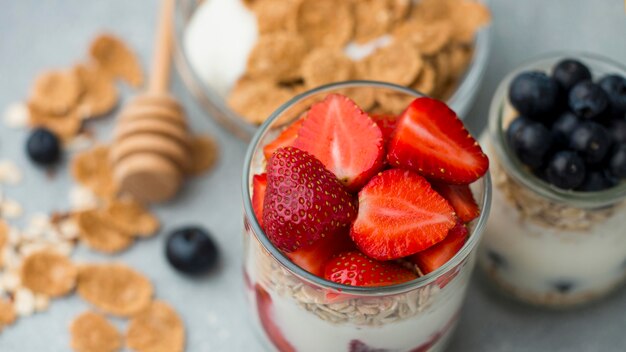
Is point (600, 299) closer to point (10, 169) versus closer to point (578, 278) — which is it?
point (578, 278)

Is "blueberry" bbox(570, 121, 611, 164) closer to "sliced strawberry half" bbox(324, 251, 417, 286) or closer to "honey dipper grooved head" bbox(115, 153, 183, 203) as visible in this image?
"sliced strawberry half" bbox(324, 251, 417, 286)

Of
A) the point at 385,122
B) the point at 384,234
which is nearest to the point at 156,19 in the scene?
the point at 385,122

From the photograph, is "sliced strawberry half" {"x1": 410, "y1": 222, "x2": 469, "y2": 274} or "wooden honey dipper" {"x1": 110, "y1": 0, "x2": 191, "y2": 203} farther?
"wooden honey dipper" {"x1": 110, "y1": 0, "x2": 191, "y2": 203}

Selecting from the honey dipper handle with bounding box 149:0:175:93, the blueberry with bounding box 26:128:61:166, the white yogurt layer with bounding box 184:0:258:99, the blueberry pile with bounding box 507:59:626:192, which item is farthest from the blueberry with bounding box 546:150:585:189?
the blueberry with bounding box 26:128:61:166

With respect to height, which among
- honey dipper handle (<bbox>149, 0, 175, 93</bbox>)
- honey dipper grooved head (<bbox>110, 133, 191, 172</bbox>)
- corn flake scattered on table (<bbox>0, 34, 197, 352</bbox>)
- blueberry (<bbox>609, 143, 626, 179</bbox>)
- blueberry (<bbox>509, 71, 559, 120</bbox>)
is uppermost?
blueberry (<bbox>509, 71, 559, 120</bbox>)

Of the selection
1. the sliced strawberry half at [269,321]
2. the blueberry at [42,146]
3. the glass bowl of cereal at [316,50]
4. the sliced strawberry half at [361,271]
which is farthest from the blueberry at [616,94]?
the blueberry at [42,146]

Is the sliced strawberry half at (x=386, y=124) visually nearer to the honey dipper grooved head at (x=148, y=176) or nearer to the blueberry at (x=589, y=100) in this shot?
the blueberry at (x=589, y=100)

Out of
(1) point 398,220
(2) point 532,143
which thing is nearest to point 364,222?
(1) point 398,220

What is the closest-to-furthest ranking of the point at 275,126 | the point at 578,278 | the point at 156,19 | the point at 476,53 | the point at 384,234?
1. the point at 384,234
2. the point at 275,126
3. the point at 578,278
4. the point at 476,53
5. the point at 156,19
